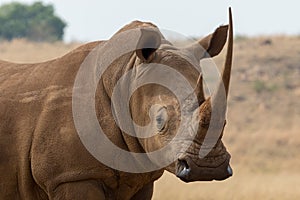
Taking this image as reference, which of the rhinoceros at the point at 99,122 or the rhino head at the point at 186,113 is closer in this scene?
the rhino head at the point at 186,113

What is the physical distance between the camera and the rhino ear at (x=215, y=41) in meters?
7.14

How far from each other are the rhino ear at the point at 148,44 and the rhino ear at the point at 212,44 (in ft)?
1.17

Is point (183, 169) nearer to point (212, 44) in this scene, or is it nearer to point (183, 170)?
point (183, 170)

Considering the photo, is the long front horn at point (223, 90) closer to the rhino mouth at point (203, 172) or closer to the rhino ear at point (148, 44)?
the rhino mouth at point (203, 172)

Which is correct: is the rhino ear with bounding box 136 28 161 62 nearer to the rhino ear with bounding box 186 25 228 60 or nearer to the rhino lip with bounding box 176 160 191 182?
the rhino ear with bounding box 186 25 228 60

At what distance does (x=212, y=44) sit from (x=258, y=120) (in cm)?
3018

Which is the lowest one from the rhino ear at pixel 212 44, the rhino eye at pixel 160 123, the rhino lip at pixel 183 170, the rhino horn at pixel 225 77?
the rhino lip at pixel 183 170

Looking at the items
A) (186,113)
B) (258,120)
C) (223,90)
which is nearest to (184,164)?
Result: (186,113)

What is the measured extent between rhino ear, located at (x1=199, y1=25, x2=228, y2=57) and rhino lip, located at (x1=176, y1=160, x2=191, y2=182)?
3.59 ft

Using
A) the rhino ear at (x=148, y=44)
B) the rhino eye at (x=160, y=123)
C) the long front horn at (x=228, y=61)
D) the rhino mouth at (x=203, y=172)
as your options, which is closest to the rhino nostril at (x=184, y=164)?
the rhino mouth at (x=203, y=172)

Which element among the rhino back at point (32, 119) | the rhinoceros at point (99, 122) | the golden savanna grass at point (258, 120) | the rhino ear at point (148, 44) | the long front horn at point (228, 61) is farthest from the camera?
the golden savanna grass at point (258, 120)

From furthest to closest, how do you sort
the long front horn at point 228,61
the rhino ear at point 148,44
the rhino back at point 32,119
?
the rhino back at point 32,119 < the rhino ear at point 148,44 < the long front horn at point 228,61

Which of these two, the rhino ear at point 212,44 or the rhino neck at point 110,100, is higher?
the rhino ear at point 212,44

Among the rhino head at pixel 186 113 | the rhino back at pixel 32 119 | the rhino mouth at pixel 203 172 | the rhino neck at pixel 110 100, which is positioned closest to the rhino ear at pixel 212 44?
the rhino head at pixel 186 113
